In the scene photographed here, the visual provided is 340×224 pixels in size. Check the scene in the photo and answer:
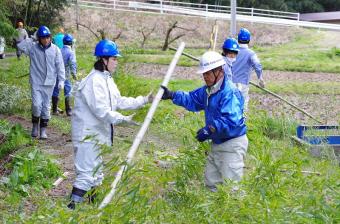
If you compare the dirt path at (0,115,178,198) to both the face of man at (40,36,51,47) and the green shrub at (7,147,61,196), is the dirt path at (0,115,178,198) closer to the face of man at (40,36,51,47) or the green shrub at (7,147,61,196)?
the green shrub at (7,147,61,196)

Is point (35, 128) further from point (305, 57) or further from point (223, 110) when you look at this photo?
point (305, 57)

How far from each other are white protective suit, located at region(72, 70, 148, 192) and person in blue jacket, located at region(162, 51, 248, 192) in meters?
0.59

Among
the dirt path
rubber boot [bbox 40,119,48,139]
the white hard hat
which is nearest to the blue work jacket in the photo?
the white hard hat

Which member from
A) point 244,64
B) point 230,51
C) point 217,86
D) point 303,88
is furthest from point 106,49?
point 303,88

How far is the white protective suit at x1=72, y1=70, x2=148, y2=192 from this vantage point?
270 inches

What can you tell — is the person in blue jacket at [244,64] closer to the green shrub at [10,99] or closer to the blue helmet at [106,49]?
the green shrub at [10,99]

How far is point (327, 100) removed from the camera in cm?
1755

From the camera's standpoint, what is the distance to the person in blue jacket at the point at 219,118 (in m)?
6.69

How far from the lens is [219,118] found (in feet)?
22.0

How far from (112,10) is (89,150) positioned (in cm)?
3448

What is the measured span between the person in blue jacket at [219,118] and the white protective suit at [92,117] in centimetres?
59

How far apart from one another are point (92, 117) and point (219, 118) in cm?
137

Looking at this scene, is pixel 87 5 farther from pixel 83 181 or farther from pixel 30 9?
pixel 83 181

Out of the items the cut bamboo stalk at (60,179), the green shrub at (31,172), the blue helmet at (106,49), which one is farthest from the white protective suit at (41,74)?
the blue helmet at (106,49)
